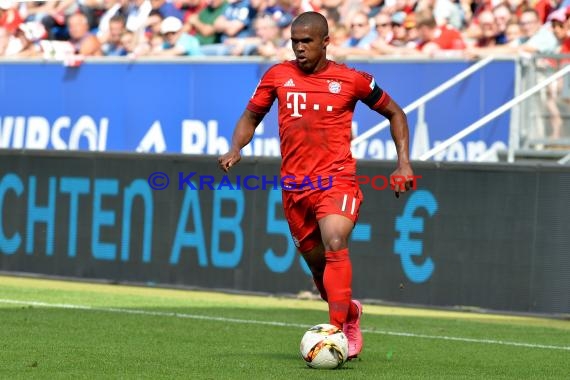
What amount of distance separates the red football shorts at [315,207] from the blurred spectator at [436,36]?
28.5 ft

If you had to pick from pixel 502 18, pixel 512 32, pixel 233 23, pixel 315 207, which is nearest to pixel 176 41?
pixel 233 23

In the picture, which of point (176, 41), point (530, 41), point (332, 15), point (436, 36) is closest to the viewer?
point (530, 41)

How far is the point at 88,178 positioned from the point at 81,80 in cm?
497

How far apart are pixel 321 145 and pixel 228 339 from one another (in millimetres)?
2139

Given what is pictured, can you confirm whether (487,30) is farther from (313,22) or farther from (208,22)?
(313,22)

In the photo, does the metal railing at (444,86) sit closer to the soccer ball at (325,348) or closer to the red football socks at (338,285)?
the red football socks at (338,285)

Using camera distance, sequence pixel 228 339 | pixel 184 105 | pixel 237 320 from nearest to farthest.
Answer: pixel 228 339, pixel 237 320, pixel 184 105

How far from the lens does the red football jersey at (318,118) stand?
925cm

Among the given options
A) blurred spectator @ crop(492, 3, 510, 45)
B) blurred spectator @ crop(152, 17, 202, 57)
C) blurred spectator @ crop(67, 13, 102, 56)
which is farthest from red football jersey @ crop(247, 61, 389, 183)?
blurred spectator @ crop(67, 13, 102, 56)

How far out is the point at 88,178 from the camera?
1639cm

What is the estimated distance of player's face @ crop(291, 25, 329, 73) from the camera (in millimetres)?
9039

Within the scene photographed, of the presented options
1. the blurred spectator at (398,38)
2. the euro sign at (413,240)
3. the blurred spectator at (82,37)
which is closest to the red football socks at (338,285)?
the euro sign at (413,240)

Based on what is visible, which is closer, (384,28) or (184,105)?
(384,28)

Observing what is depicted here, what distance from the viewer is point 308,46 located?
9109mm
